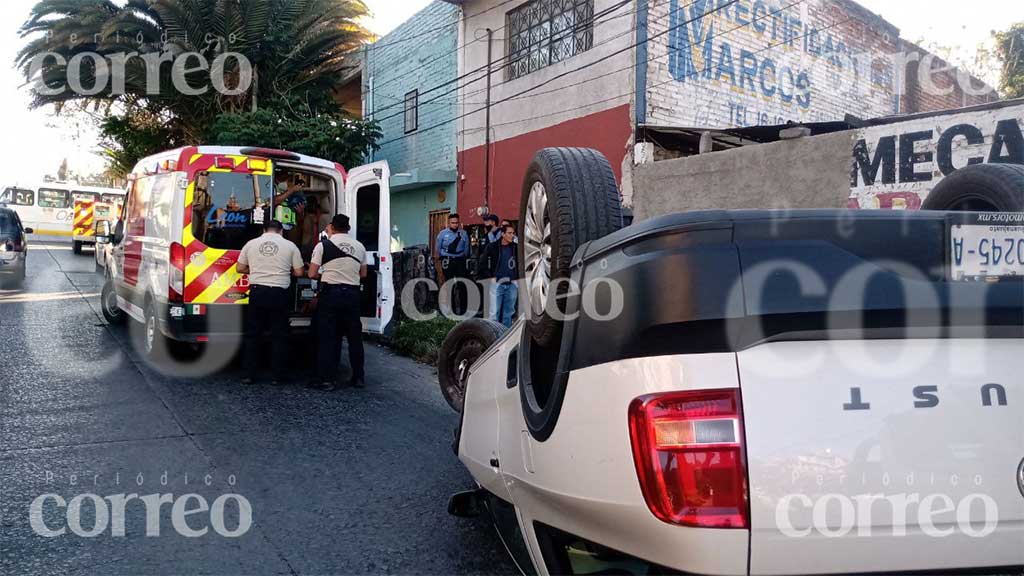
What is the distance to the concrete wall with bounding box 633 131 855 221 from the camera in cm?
991

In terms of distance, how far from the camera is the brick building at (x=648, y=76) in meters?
12.6

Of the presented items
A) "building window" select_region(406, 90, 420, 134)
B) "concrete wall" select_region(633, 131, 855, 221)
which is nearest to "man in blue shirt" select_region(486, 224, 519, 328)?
"concrete wall" select_region(633, 131, 855, 221)

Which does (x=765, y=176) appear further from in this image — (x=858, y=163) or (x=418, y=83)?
(x=418, y=83)

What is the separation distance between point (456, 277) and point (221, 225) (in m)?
4.36

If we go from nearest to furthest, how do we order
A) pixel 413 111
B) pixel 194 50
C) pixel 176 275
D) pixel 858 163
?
pixel 176 275, pixel 858 163, pixel 413 111, pixel 194 50

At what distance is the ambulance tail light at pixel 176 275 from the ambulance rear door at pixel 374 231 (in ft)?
5.85

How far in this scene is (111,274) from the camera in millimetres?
9891

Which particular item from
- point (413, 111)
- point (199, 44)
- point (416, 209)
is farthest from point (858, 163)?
point (199, 44)

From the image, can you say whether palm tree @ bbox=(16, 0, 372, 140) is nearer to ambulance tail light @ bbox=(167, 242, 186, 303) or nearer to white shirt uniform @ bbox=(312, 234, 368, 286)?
ambulance tail light @ bbox=(167, 242, 186, 303)

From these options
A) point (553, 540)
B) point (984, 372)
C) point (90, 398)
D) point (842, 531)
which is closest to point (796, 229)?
point (984, 372)

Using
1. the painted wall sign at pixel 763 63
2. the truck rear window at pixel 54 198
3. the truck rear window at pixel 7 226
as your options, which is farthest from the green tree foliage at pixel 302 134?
the truck rear window at pixel 54 198

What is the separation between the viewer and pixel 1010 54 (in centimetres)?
2209

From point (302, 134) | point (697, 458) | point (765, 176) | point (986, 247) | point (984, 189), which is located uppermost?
point (302, 134)

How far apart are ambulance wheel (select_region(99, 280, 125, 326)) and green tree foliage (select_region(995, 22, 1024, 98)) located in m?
23.0
